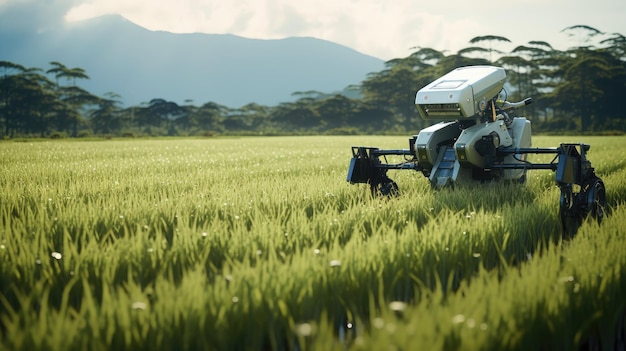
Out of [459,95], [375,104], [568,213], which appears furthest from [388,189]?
[375,104]

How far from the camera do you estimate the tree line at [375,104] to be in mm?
57438

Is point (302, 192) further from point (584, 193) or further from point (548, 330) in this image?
point (548, 330)

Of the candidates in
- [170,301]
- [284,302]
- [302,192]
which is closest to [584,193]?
[302,192]

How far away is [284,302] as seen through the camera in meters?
2.47

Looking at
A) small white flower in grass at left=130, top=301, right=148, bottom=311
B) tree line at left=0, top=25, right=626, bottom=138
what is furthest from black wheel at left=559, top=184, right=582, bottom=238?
tree line at left=0, top=25, right=626, bottom=138

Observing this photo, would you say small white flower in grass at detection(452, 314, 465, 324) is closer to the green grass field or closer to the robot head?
the green grass field

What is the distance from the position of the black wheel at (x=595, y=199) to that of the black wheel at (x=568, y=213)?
14 cm

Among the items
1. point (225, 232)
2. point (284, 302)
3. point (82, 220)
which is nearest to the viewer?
point (284, 302)

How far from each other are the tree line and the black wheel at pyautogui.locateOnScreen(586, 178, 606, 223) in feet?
155

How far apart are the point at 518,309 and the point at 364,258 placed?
90 cm

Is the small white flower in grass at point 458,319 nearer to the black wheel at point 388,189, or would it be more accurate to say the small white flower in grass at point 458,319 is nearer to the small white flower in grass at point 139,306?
the small white flower in grass at point 139,306

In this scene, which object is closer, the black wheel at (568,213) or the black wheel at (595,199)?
the black wheel at (568,213)

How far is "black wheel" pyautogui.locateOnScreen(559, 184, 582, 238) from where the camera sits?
483cm

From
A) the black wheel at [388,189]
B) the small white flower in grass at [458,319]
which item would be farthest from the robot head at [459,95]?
the small white flower in grass at [458,319]
